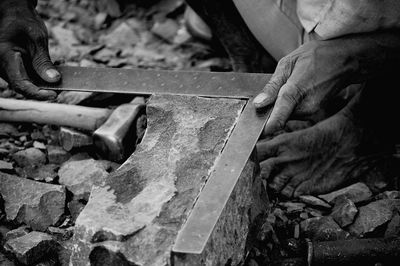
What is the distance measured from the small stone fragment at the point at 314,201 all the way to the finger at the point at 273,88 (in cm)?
66

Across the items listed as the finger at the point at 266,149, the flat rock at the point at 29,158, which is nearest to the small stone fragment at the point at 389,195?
the finger at the point at 266,149

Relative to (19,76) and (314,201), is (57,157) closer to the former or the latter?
(19,76)

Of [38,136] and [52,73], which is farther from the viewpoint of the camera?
[38,136]

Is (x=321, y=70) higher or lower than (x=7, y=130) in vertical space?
higher

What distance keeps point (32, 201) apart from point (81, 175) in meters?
0.28

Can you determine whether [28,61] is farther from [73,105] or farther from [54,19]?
[54,19]

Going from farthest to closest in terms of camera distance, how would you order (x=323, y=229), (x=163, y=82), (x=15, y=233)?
(x=163, y=82), (x=323, y=229), (x=15, y=233)

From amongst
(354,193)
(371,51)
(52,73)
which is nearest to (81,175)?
(52,73)

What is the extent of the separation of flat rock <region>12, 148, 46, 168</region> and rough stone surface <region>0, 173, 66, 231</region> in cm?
26

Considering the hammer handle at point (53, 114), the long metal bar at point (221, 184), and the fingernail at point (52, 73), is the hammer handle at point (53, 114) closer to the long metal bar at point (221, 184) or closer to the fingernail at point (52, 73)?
the fingernail at point (52, 73)

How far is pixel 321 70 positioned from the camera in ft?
6.79

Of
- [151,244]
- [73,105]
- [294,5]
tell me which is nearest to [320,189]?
[294,5]

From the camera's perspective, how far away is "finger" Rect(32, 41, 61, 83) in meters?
2.39

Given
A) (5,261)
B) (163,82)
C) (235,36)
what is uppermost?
(163,82)
